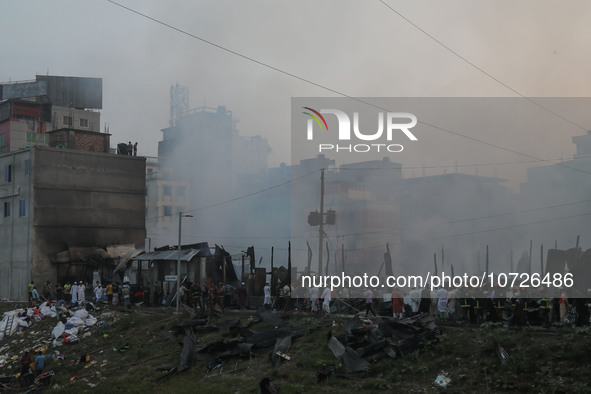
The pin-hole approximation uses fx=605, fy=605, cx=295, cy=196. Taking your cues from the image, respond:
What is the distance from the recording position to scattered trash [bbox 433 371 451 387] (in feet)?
51.7

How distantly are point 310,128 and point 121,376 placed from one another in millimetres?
21714

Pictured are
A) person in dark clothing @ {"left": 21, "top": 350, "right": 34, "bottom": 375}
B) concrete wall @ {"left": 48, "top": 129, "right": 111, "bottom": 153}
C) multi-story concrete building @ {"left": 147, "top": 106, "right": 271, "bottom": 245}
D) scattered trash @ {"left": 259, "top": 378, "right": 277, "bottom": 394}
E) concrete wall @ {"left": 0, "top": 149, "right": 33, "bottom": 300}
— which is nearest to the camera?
scattered trash @ {"left": 259, "top": 378, "right": 277, "bottom": 394}

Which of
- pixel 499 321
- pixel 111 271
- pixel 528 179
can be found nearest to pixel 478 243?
pixel 528 179

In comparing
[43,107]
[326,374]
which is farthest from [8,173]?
[326,374]

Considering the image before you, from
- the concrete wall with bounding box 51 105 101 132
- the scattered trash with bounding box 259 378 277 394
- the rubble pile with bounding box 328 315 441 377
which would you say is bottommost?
the scattered trash with bounding box 259 378 277 394

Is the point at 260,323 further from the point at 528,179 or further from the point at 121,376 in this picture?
the point at 528,179

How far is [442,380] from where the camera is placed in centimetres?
1595

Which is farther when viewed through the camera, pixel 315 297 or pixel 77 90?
pixel 77 90

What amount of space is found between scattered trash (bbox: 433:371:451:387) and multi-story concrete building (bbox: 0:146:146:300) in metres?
38.2

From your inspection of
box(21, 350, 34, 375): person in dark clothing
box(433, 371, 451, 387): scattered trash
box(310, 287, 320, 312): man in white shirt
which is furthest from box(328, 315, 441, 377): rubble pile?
box(21, 350, 34, 375): person in dark clothing

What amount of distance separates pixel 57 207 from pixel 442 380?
4020cm

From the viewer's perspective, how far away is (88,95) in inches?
2835

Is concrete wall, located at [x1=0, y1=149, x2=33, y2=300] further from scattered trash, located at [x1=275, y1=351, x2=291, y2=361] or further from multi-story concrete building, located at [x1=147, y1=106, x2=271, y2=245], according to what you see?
scattered trash, located at [x1=275, y1=351, x2=291, y2=361]

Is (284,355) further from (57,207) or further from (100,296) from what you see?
(57,207)
